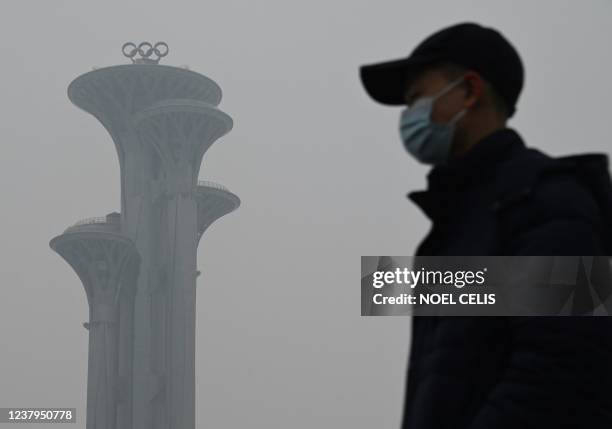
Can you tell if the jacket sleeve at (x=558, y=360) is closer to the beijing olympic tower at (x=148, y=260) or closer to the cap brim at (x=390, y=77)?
the cap brim at (x=390, y=77)

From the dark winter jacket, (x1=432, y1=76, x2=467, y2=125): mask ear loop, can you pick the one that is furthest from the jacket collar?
(x1=432, y1=76, x2=467, y2=125): mask ear loop

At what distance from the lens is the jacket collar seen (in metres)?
3.52

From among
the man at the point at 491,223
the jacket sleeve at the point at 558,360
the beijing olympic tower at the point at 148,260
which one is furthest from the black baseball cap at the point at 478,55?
the beijing olympic tower at the point at 148,260

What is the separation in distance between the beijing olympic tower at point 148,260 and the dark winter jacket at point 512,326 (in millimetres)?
61686

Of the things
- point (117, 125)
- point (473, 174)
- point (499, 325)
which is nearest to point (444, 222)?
point (473, 174)

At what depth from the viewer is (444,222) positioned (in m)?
3.56

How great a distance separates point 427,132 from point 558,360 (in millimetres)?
1000

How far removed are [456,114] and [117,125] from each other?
227 ft

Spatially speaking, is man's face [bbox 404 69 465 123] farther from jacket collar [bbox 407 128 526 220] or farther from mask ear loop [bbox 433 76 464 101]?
jacket collar [bbox 407 128 526 220]

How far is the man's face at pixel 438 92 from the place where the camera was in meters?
3.60

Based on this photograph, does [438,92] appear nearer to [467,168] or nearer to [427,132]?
[427,132]

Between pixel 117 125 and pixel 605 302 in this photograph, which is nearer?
pixel 605 302

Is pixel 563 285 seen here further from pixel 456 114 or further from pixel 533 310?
pixel 456 114

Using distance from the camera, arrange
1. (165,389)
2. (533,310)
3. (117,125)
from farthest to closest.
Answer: (117,125) < (165,389) < (533,310)
